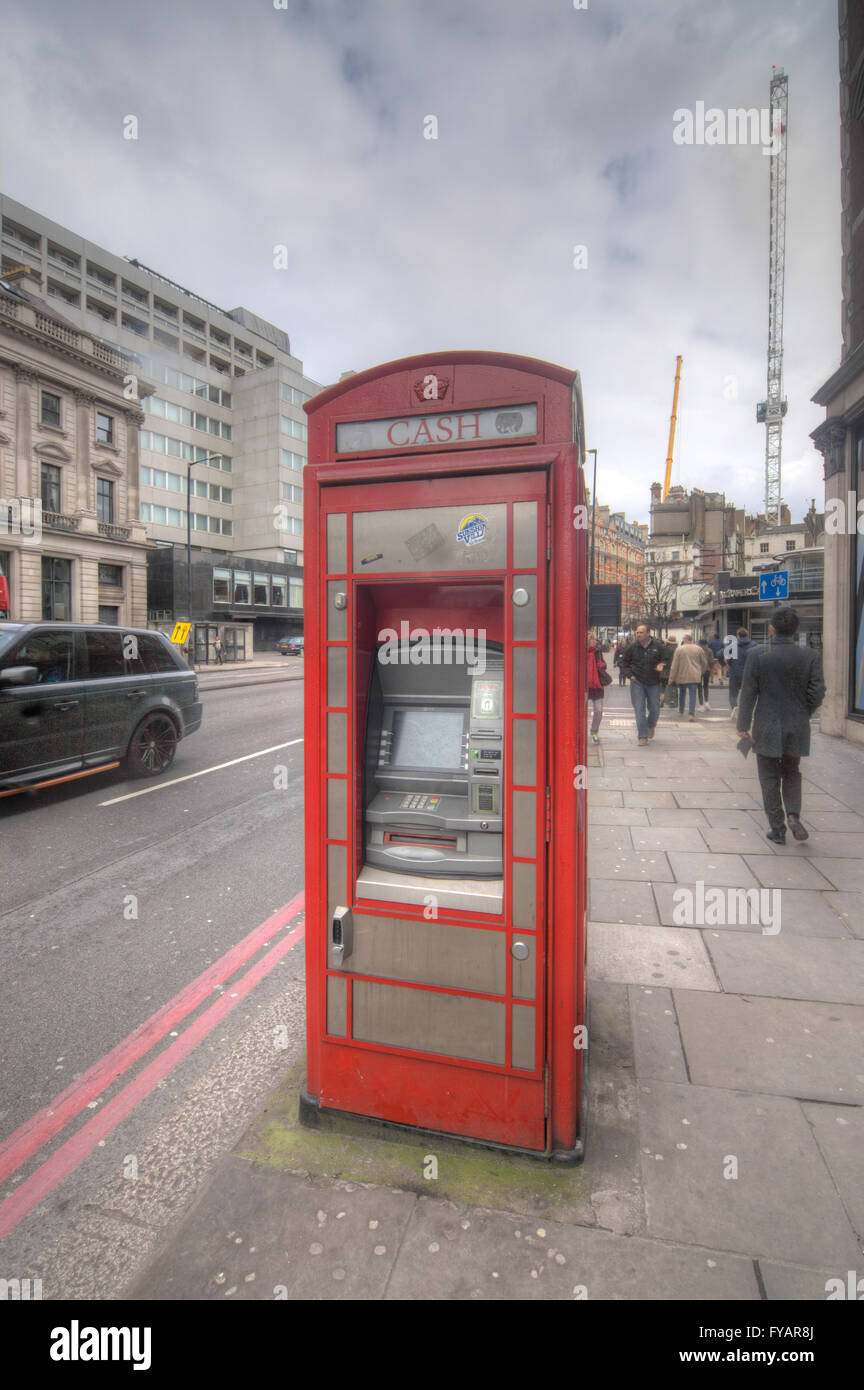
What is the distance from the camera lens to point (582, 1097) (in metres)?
2.60

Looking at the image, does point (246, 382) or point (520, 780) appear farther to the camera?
point (246, 382)

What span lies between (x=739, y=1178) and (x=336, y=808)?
1871 millimetres

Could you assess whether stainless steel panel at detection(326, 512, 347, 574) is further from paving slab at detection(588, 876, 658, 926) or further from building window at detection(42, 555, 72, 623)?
building window at detection(42, 555, 72, 623)

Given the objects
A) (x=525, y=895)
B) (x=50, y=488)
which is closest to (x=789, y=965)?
(x=525, y=895)

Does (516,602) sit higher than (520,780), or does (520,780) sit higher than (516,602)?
(516,602)

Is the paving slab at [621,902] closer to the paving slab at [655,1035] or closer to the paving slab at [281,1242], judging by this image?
the paving slab at [655,1035]

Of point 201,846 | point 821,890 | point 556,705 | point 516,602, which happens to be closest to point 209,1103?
point 556,705

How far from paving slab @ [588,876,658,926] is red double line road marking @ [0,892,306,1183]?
7.23 feet

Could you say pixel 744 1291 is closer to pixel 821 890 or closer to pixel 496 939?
pixel 496 939

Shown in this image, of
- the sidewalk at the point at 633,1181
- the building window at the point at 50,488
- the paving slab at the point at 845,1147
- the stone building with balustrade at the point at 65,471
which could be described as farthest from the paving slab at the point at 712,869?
the building window at the point at 50,488

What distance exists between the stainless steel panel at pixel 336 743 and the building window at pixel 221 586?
47.2 m

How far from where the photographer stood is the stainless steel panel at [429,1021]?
239cm
